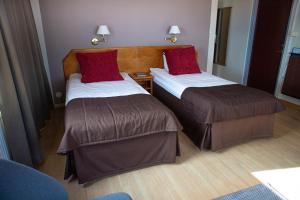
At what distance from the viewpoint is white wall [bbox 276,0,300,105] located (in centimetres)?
372

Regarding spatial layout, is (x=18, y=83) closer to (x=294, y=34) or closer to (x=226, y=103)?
(x=226, y=103)

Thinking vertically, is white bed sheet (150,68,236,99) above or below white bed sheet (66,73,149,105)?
below

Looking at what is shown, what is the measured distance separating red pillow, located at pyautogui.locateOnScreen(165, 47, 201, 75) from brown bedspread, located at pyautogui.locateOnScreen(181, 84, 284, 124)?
0.85 meters

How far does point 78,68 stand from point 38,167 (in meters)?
1.82

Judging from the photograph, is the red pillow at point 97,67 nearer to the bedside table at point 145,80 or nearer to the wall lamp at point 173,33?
the bedside table at point 145,80

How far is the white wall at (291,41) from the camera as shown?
3.72 metres

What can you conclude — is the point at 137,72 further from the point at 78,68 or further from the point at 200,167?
the point at 200,167

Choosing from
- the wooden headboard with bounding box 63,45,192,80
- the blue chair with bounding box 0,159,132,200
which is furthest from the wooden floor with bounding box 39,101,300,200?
the wooden headboard with bounding box 63,45,192,80

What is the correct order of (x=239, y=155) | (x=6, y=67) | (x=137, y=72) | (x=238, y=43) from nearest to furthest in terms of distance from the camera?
(x=6, y=67), (x=239, y=155), (x=137, y=72), (x=238, y=43)

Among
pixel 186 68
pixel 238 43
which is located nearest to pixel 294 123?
pixel 186 68

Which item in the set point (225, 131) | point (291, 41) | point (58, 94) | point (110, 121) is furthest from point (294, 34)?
point (58, 94)

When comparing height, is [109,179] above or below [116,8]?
below

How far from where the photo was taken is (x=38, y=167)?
214cm

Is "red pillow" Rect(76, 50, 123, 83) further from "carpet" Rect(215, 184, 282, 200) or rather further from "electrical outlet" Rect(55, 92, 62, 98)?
"carpet" Rect(215, 184, 282, 200)
